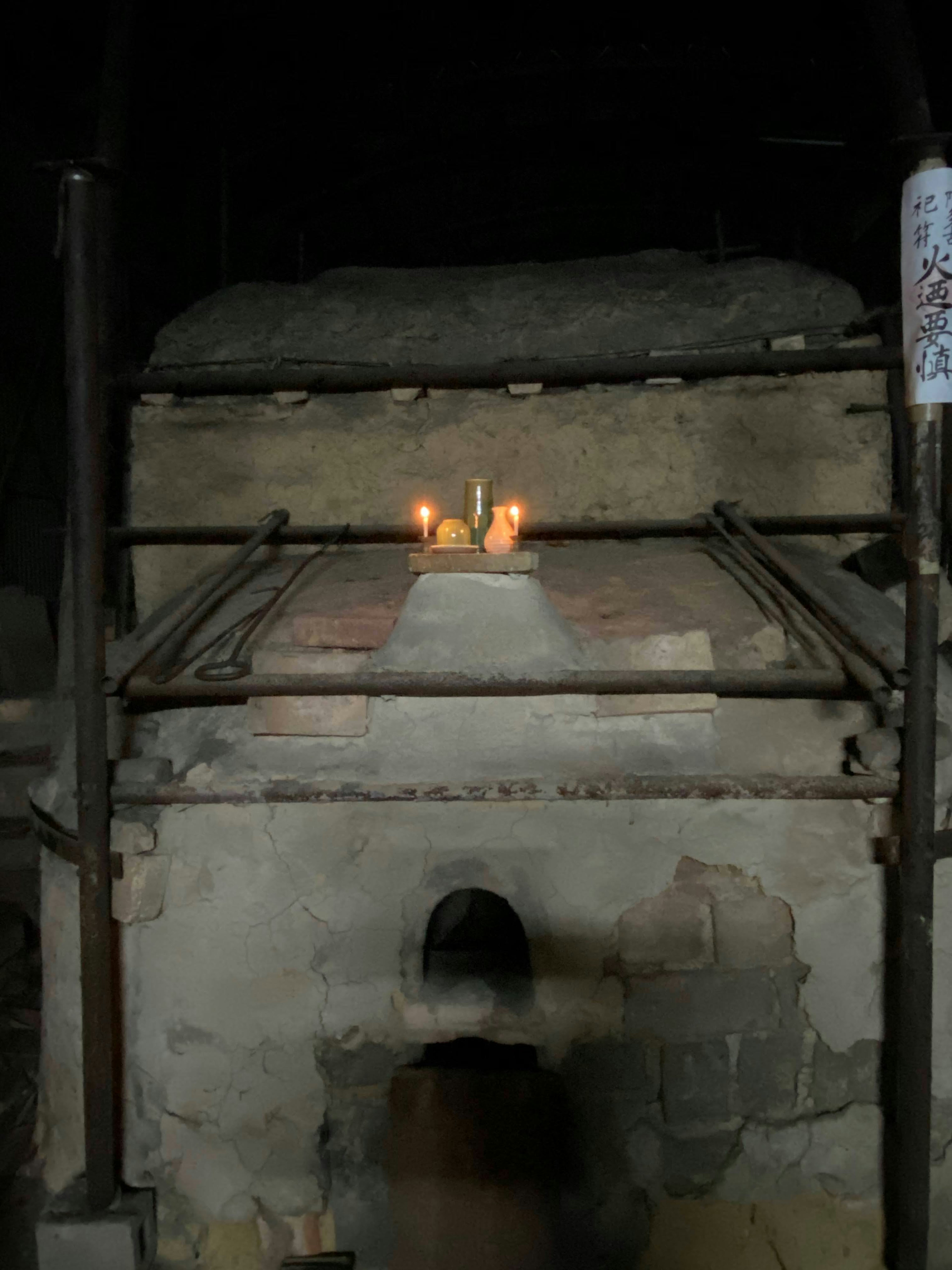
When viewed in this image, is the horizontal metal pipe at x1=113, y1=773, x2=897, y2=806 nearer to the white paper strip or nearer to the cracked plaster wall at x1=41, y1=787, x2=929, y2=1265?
the cracked plaster wall at x1=41, y1=787, x2=929, y2=1265

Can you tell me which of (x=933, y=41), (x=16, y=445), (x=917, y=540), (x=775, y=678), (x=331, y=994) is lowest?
(x=331, y=994)

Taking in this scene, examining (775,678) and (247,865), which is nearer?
(775,678)

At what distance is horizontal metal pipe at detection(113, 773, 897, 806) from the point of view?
2.51 m

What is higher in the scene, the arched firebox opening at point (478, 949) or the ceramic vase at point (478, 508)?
the ceramic vase at point (478, 508)

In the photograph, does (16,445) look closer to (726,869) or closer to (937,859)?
(726,869)

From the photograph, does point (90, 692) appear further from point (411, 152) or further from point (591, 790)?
point (411, 152)

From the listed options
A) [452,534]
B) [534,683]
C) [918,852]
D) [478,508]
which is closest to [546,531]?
[478,508]

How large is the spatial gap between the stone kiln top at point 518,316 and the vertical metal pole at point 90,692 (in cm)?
134

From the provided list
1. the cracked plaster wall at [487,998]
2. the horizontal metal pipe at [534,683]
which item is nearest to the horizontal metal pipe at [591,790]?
the cracked plaster wall at [487,998]

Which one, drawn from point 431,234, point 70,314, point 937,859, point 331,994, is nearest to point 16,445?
point 431,234

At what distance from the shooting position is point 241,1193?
8.92 feet

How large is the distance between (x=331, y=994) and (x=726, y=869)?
1388mm

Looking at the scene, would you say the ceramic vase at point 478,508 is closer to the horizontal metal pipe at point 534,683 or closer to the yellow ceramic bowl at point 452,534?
the yellow ceramic bowl at point 452,534

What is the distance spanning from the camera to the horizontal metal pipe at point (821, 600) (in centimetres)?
249
